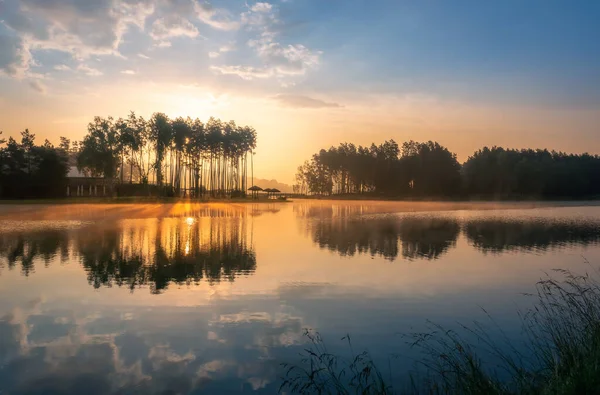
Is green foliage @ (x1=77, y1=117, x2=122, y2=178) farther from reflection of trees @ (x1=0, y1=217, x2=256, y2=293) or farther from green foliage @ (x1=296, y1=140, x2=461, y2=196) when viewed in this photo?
green foliage @ (x1=296, y1=140, x2=461, y2=196)

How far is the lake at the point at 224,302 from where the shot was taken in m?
7.54

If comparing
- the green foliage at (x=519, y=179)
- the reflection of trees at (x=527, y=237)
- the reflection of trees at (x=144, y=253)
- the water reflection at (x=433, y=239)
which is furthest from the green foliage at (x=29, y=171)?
the green foliage at (x=519, y=179)

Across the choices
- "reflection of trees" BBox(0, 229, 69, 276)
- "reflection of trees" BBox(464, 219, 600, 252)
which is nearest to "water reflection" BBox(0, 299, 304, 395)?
"reflection of trees" BBox(0, 229, 69, 276)

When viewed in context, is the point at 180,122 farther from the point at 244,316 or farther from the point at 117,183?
the point at 244,316

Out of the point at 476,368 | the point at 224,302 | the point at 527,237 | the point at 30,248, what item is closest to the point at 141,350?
→ the point at 224,302

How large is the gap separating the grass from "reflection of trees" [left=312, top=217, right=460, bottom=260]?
36.2ft

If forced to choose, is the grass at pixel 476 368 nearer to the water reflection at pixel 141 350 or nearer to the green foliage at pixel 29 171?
the water reflection at pixel 141 350

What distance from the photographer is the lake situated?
7539 mm

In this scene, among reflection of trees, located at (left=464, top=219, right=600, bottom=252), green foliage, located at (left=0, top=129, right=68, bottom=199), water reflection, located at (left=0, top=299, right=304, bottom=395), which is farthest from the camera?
green foliage, located at (left=0, top=129, right=68, bottom=199)

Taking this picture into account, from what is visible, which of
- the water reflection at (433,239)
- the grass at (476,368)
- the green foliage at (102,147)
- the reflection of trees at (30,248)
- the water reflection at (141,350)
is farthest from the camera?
the green foliage at (102,147)

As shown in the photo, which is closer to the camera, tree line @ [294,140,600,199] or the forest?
the forest

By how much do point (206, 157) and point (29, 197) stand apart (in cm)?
3761

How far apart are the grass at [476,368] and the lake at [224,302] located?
0.34 m

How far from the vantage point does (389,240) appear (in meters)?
26.5
